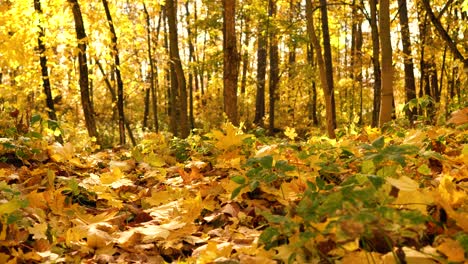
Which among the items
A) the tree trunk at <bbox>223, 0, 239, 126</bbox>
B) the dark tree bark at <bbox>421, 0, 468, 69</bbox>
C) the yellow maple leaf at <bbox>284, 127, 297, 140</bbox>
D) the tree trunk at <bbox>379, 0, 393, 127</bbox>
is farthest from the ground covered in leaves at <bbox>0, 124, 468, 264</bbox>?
the tree trunk at <bbox>223, 0, 239, 126</bbox>

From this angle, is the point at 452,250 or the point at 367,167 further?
the point at 367,167

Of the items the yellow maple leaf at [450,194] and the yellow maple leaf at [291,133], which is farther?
the yellow maple leaf at [291,133]

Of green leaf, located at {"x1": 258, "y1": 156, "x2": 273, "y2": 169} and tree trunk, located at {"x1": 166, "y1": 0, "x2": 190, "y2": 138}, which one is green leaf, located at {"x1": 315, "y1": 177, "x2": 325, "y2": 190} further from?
tree trunk, located at {"x1": 166, "y1": 0, "x2": 190, "y2": 138}

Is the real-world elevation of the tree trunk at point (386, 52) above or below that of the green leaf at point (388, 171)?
above

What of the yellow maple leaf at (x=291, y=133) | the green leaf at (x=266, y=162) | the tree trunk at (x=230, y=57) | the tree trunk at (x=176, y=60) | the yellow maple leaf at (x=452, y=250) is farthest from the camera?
the tree trunk at (x=176, y=60)

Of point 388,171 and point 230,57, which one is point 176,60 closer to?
point 230,57

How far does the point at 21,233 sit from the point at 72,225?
1.29 feet

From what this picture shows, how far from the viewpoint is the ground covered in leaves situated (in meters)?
1.20

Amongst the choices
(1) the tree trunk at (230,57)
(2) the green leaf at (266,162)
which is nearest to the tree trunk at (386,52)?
(1) the tree trunk at (230,57)

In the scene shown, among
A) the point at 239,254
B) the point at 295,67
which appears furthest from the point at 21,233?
the point at 295,67

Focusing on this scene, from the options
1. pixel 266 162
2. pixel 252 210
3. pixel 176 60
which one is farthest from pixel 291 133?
pixel 176 60

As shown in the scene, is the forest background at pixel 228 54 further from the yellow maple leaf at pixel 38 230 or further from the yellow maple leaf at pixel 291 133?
the yellow maple leaf at pixel 38 230

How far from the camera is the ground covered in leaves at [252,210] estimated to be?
3.95 feet

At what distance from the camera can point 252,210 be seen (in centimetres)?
218
